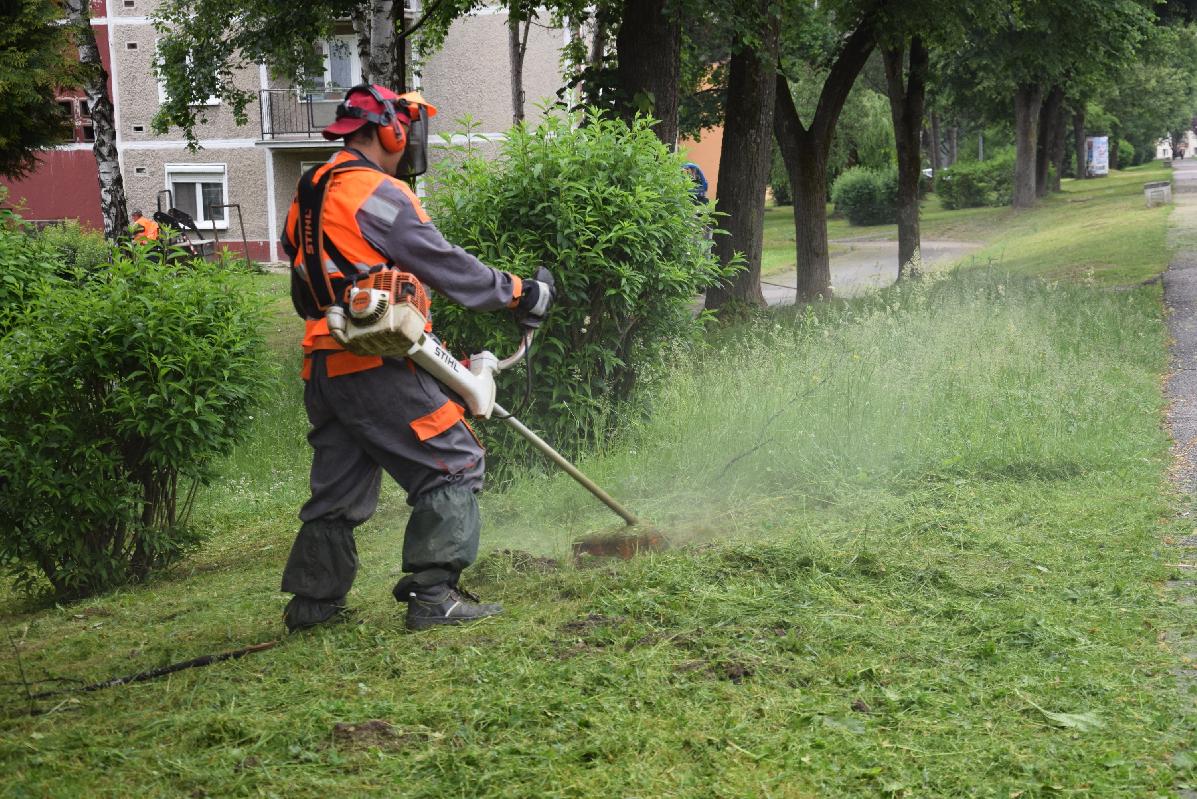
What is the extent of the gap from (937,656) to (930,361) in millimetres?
5209

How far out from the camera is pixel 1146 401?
8781mm

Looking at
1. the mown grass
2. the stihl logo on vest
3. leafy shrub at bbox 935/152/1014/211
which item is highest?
leafy shrub at bbox 935/152/1014/211

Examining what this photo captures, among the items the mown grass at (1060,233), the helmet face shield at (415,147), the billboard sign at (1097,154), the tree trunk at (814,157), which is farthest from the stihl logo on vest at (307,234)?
the billboard sign at (1097,154)

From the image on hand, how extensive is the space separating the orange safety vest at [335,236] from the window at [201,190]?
30.3 m

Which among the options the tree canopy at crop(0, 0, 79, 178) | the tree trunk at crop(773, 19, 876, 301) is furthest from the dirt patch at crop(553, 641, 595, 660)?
the tree trunk at crop(773, 19, 876, 301)

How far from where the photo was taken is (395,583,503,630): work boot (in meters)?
4.70

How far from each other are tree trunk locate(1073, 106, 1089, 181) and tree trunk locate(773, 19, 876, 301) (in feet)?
143

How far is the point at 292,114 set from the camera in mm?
33188

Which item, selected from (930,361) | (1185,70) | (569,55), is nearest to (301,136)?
(569,55)

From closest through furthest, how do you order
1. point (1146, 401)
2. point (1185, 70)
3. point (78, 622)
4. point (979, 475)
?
point (78, 622) → point (979, 475) → point (1146, 401) → point (1185, 70)

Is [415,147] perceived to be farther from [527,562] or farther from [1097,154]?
[1097,154]

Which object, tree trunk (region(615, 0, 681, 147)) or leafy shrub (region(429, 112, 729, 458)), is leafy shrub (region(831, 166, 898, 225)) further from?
leafy shrub (region(429, 112, 729, 458))

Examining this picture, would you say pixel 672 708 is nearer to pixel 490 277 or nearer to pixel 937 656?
pixel 937 656

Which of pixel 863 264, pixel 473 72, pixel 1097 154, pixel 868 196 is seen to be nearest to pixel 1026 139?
pixel 868 196
